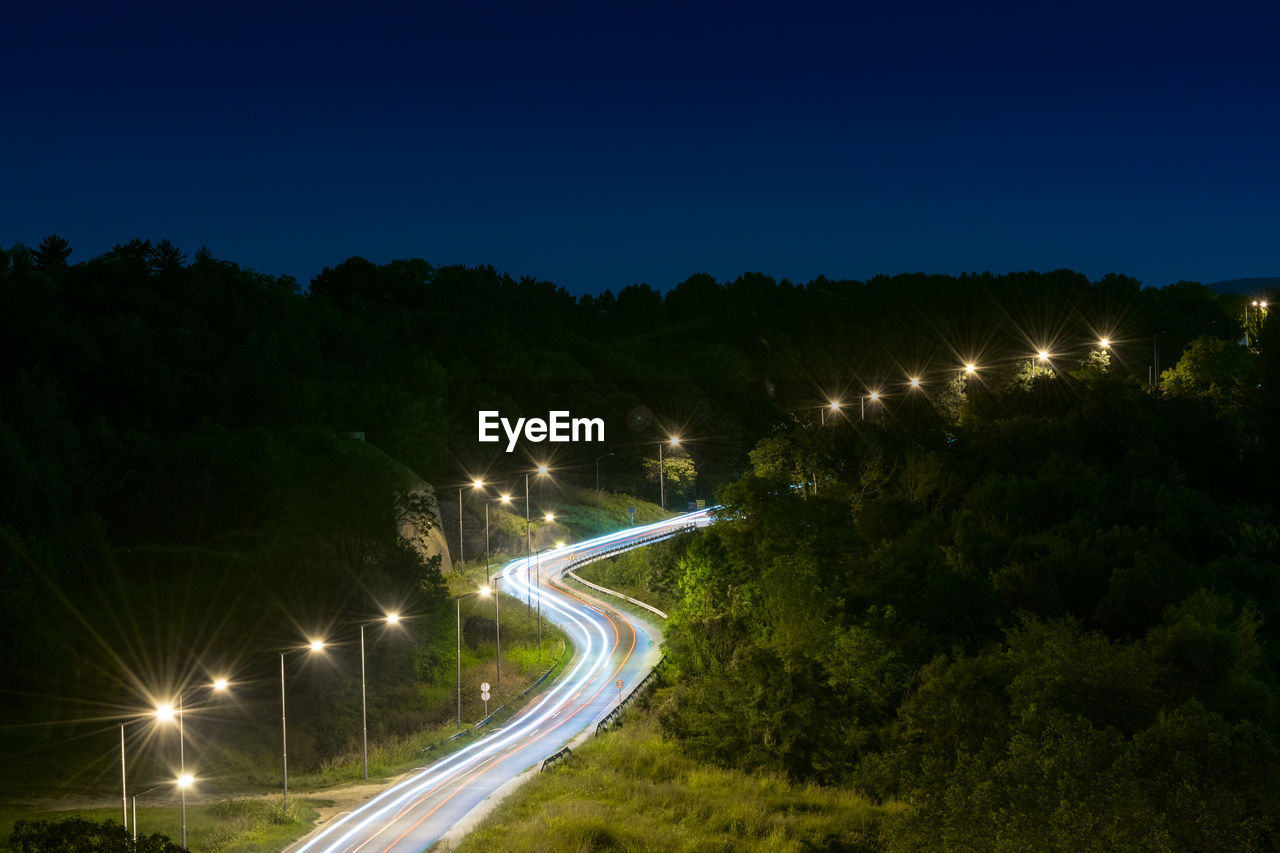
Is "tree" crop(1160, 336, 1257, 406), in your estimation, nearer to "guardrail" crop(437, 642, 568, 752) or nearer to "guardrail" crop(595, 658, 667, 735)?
"guardrail" crop(595, 658, 667, 735)

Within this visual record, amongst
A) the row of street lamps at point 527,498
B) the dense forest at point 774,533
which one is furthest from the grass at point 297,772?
the row of street lamps at point 527,498

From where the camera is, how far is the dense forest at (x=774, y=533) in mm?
42531

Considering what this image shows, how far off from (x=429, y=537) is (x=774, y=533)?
33798 mm

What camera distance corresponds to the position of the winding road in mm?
39000

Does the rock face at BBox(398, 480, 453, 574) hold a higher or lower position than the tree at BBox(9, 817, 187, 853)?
higher

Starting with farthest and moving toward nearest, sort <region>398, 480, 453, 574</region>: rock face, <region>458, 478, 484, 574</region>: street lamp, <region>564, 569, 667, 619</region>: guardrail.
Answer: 1. <region>458, 478, 484, 574</region>: street lamp
2. <region>398, 480, 453, 574</region>: rock face
3. <region>564, 569, 667, 619</region>: guardrail

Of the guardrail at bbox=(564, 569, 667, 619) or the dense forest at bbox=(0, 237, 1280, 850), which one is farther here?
Result: the guardrail at bbox=(564, 569, 667, 619)

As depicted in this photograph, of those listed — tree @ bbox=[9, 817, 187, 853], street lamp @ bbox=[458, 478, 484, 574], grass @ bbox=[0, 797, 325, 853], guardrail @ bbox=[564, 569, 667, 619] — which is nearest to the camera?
tree @ bbox=[9, 817, 187, 853]

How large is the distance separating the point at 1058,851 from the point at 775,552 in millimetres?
26633

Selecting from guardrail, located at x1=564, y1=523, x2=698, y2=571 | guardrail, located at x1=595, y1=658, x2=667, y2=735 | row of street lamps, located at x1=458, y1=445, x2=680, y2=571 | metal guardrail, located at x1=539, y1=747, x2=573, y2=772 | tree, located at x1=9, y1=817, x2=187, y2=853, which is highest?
row of street lamps, located at x1=458, y1=445, x2=680, y2=571

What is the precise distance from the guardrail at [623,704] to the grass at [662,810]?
2088mm

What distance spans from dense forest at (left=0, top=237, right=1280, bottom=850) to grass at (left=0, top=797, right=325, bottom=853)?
58.8 ft

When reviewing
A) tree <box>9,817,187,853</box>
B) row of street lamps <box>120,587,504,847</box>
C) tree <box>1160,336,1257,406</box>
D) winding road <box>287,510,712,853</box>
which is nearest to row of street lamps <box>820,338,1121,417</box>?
tree <box>1160,336,1257,406</box>

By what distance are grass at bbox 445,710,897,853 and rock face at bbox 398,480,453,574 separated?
35.6m
